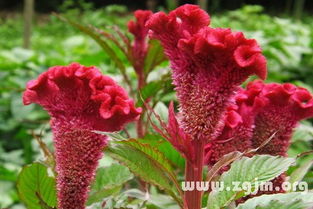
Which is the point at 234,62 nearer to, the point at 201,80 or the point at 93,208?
the point at 201,80

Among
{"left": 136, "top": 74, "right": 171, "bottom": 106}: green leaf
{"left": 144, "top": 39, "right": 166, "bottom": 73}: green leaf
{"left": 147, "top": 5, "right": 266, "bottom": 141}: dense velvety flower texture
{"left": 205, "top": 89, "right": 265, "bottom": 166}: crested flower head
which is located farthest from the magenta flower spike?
{"left": 144, "top": 39, "right": 166, "bottom": 73}: green leaf

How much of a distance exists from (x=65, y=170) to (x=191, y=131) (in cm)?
27

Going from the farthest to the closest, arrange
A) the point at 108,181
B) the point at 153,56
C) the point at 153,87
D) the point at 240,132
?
1. the point at 153,56
2. the point at 153,87
3. the point at 108,181
4. the point at 240,132

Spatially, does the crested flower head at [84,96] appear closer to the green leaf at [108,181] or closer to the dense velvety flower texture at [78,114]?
the dense velvety flower texture at [78,114]

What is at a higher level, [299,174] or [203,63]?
[203,63]

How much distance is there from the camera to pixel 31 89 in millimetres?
1041

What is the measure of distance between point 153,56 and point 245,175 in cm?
81

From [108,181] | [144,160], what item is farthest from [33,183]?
[144,160]

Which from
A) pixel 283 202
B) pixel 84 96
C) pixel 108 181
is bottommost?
pixel 108 181

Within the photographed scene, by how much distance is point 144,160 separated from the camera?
3.22ft

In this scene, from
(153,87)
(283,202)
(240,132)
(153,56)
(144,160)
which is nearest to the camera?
(283,202)

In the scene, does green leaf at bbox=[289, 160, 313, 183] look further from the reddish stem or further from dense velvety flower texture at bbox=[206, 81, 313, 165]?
the reddish stem

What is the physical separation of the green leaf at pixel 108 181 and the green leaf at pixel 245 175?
282mm

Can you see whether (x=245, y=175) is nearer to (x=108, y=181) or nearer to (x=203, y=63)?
(x=203, y=63)
